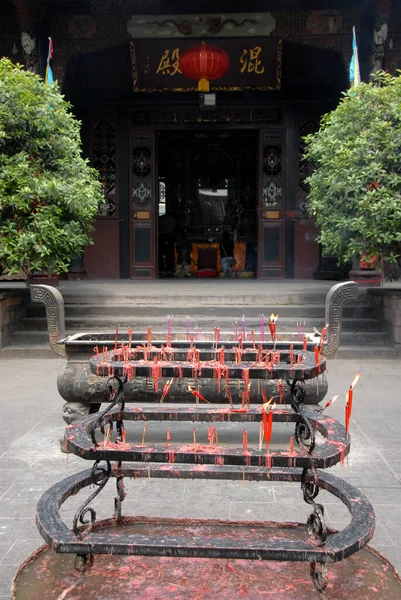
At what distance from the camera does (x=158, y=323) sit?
26.4 feet

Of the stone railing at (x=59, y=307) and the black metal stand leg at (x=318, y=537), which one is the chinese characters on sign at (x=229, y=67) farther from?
the black metal stand leg at (x=318, y=537)

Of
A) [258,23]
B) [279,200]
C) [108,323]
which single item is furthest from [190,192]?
[108,323]

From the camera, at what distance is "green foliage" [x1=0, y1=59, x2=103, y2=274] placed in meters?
7.26

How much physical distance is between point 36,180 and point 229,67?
4911mm

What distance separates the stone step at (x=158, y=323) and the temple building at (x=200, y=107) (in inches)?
152

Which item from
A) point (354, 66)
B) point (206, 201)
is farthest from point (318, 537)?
point (206, 201)

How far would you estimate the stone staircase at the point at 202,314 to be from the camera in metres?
7.83

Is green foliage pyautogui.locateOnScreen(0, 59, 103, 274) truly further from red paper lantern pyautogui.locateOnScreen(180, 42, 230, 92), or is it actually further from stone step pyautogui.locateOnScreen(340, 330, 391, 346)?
stone step pyautogui.locateOnScreen(340, 330, 391, 346)

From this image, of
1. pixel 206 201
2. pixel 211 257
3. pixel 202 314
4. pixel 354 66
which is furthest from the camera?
pixel 206 201

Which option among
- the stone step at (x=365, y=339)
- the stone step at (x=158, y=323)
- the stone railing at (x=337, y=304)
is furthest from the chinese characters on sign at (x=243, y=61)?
the stone railing at (x=337, y=304)

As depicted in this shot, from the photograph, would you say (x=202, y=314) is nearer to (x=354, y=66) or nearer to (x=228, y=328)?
(x=228, y=328)

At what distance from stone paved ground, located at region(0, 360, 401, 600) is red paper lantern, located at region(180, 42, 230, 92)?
644 centimetres

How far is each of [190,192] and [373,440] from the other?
12109 millimetres

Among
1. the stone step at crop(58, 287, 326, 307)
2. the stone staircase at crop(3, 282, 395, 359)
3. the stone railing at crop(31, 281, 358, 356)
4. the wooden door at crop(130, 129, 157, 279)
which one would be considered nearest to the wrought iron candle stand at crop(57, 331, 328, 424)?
the stone railing at crop(31, 281, 358, 356)
